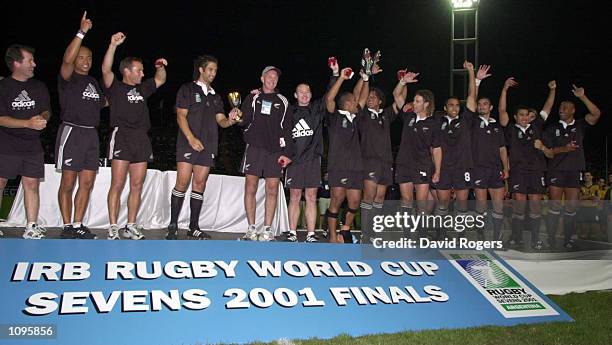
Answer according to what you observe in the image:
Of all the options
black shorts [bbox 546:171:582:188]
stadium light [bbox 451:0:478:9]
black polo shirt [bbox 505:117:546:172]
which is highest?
stadium light [bbox 451:0:478:9]

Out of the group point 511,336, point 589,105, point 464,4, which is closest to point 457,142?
point 589,105

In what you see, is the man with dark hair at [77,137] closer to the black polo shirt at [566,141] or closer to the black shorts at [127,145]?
the black shorts at [127,145]

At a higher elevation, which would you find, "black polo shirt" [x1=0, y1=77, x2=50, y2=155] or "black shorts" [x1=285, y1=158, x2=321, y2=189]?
"black polo shirt" [x1=0, y1=77, x2=50, y2=155]

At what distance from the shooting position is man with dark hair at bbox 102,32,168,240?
5.58 m

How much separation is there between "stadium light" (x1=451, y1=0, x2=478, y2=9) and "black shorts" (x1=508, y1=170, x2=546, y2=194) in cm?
586

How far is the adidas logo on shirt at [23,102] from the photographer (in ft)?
17.0

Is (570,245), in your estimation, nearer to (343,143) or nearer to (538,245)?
(538,245)

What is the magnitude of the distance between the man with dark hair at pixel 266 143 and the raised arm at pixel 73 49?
1.91 metres

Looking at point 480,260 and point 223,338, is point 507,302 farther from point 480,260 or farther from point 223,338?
point 223,338

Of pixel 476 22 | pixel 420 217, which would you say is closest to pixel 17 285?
pixel 420 217

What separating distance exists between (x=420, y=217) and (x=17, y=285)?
16.3 ft

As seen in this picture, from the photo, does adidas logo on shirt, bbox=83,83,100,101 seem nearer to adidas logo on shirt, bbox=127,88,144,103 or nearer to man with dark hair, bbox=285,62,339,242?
adidas logo on shirt, bbox=127,88,144,103

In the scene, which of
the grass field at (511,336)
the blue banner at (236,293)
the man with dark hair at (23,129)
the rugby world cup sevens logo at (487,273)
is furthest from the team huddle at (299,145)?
the grass field at (511,336)

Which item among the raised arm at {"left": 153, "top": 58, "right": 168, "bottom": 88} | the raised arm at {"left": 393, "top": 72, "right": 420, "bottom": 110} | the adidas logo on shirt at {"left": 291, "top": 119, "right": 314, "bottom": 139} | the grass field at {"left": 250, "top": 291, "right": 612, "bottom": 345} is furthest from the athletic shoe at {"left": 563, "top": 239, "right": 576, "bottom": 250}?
the raised arm at {"left": 153, "top": 58, "right": 168, "bottom": 88}
